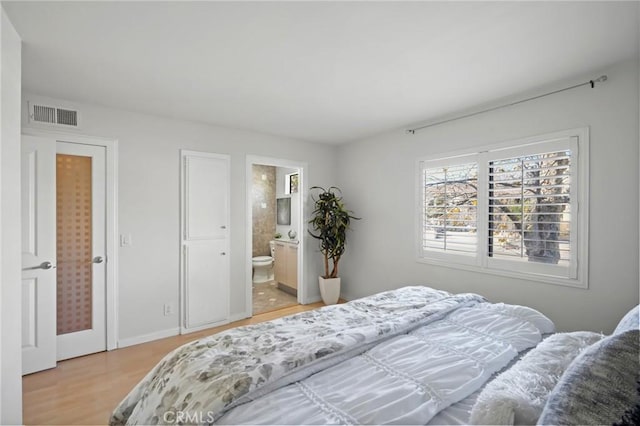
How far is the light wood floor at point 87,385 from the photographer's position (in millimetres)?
2059

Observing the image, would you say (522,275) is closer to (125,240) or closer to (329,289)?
(329,289)

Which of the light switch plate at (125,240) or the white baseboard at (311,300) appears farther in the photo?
the white baseboard at (311,300)

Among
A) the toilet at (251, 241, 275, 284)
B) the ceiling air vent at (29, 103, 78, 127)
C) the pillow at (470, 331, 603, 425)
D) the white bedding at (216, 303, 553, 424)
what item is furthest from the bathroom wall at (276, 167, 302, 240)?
the pillow at (470, 331, 603, 425)

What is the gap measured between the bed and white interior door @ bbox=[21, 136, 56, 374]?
5.92 feet

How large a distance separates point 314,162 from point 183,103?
2.13m

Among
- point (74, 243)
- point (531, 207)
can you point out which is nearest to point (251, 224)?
point (74, 243)

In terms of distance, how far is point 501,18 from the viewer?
1691 mm

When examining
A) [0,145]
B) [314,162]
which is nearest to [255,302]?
[314,162]

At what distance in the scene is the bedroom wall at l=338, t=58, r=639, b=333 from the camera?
2.19 m

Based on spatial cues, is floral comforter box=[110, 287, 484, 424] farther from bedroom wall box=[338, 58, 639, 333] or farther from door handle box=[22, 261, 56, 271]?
door handle box=[22, 261, 56, 271]

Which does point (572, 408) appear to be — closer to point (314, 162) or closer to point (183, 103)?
point (183, 103)

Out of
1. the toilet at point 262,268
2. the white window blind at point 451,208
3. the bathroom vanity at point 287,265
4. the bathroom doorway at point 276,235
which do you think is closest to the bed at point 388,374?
the white window blind at point 451,208

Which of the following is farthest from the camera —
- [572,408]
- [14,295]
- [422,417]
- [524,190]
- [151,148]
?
A: [151,148]

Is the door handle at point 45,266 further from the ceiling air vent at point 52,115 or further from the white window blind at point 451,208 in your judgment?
the white window blind at point 451,208
